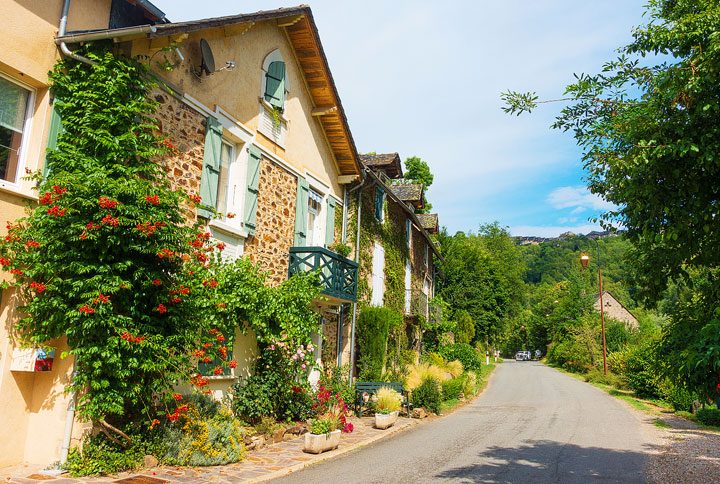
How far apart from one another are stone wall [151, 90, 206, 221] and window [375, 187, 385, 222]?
927 cm

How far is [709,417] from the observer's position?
53.8 feet

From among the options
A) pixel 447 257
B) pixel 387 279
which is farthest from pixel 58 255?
pixel 447 257

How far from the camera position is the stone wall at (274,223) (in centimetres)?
1232

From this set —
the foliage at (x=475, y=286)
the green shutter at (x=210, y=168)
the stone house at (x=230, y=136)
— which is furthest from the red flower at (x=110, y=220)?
the foliage at (x=475, y=286)

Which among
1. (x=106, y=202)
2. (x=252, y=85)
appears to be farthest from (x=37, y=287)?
(x=252, y=85)

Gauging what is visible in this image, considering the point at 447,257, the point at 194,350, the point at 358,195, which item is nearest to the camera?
the point at 194,350

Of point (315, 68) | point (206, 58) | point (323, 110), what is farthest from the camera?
point (323, 110)

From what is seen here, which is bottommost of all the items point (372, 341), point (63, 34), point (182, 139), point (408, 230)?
point (372, 341)

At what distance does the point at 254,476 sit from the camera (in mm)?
7938

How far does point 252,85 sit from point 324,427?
737cm

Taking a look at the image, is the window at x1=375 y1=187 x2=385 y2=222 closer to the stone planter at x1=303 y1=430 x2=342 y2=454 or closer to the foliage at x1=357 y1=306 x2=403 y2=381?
the foliage at x1=357 y1=306 x2=403 y2=381

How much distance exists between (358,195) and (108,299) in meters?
10.8

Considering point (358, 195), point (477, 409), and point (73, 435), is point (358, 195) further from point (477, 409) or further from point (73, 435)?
point (73, 435)

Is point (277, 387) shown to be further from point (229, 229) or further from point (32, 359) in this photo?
point (32, 359)
